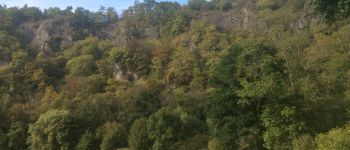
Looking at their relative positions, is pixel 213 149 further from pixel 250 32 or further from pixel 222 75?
pixel 250 32

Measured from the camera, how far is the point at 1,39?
10738 centimetres

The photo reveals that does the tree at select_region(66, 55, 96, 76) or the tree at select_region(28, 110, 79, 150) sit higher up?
the tree at select_region(66, 55, 96, 76)

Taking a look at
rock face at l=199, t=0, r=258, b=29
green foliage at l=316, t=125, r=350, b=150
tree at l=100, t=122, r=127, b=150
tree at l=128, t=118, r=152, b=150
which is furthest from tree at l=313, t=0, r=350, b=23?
rock face at l=199, t=0, r=258, b=29

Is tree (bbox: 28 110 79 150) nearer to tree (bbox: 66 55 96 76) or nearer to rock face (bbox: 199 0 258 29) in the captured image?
tree (bbox: 66 55 96 76)

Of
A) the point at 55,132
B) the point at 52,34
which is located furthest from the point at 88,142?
the point at 52,34

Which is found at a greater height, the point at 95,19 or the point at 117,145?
the point at 95,19

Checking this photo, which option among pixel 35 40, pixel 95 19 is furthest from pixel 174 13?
pixel 35 40

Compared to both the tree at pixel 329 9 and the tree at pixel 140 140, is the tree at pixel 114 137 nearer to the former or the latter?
the tree at pixel 140 140

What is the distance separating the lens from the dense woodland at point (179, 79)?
41125 millimetres

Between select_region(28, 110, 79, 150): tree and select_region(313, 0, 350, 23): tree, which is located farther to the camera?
select_region(28, 110, 79, 150): tree

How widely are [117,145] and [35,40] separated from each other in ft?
238

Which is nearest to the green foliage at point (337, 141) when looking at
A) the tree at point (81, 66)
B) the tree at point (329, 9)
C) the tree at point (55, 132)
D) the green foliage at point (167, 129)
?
the tree at point (329, 9)

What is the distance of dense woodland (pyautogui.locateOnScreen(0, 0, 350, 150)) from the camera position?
41125mm

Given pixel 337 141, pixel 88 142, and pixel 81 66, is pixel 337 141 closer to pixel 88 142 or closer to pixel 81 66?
pixel 88 142
